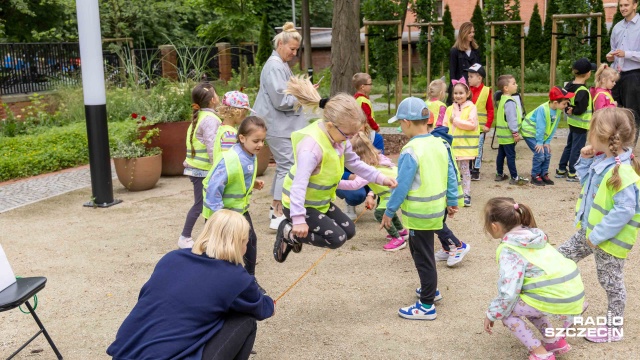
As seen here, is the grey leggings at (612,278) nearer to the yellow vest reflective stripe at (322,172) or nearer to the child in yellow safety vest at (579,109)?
the yellow vest reflective stripe at (322,172)

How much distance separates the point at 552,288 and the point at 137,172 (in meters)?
6.52

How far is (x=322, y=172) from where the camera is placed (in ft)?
16.2

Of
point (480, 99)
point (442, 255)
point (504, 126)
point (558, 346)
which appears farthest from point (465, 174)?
point (558, 346)

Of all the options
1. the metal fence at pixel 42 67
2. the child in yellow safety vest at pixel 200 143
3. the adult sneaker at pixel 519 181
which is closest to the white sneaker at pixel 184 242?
the child in yellow safety vest at pixel 200 143

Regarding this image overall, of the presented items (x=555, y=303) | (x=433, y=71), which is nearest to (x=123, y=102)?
(x=555, y=303)

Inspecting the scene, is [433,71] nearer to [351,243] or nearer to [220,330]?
[351,243]

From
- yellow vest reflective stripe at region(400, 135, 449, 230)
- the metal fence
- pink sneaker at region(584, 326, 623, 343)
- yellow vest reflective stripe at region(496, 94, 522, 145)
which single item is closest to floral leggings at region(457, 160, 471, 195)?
yellow vest reflective stripe at region(496, 94, 522, 145)

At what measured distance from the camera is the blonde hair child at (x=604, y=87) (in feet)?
28.8

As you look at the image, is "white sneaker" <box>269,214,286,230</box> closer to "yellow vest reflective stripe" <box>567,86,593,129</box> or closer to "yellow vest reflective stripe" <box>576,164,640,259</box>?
"yellow vest reflective stripe" <box>576,164,640,259</box>

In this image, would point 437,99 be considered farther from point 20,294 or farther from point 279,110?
point 20,294

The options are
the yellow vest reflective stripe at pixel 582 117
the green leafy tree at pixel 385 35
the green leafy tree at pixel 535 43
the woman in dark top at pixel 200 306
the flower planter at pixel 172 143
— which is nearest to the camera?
the woman in dark top at pixel 200 306

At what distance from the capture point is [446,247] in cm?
614

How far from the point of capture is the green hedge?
10672mm

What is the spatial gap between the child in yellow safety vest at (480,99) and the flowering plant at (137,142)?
170 inches
